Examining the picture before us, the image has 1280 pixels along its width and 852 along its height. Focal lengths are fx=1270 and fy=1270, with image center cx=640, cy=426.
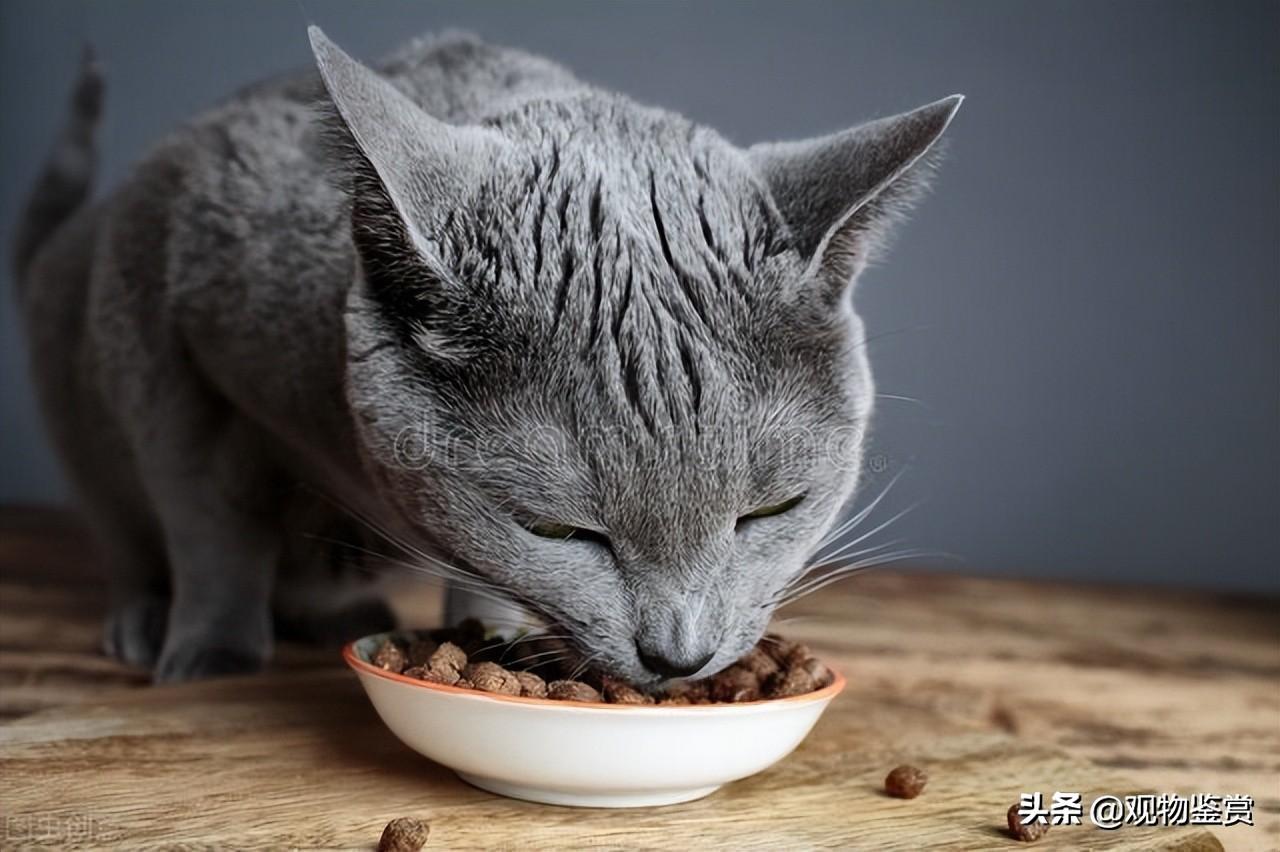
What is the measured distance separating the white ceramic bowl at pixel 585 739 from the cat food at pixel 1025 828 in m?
0.17

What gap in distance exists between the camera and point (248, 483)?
4.42ft

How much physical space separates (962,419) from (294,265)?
1.04 m

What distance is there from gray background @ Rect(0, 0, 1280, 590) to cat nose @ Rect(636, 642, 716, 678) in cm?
69

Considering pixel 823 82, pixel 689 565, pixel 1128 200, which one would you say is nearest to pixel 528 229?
pixel 689 565

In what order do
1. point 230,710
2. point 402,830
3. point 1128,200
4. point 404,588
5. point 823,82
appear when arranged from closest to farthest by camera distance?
point 402,830
point 230,710
point 823,82
point 1128,200
point 404,588

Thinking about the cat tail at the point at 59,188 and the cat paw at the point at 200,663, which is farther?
the cat tail at the point at 59,188

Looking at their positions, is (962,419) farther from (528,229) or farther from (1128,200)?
(528,229)

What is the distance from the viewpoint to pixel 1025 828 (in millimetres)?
900

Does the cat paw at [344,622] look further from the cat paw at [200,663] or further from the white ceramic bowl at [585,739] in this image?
the white ceramic bowl at [585,739]

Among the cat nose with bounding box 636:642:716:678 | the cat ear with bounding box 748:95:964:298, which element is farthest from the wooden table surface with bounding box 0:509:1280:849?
the cat ear with bounding box 748:95:964:298

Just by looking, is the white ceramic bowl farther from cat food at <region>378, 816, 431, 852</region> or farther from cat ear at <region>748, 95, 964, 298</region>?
cat ear at <region>748, 95, 964, 298</region>

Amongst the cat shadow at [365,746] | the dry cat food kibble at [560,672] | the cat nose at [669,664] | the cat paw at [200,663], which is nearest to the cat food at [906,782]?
the dry cat food kibble at [560,672]

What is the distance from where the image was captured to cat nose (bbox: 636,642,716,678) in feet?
2.83

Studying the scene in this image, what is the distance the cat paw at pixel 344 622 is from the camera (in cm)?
155
